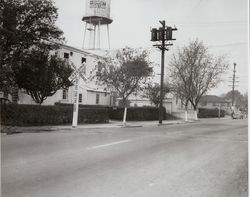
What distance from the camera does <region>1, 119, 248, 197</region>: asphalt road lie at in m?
7.33

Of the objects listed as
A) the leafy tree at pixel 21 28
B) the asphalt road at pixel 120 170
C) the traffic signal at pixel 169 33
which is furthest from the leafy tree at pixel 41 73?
the asphalt road at pixel 120 170

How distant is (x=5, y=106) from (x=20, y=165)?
1430cm

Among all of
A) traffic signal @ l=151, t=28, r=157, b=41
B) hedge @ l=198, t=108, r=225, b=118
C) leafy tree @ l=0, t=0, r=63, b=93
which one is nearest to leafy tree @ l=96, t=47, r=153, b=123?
traffic signal @ l=151, t=28, r=157, b=41

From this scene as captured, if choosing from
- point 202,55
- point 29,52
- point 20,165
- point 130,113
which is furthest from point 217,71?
point 20,165

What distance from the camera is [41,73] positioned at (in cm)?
2914

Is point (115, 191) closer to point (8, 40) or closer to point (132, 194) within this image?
point (132, 194)

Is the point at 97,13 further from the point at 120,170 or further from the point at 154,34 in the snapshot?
the point at 120,170

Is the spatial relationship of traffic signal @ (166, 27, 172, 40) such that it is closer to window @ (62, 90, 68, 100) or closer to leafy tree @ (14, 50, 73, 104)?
leafy tree @ (14, 50, 73, 104)

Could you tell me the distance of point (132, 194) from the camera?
277 inches

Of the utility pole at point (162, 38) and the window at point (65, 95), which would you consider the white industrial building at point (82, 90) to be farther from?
the utility pole at point (162, 38)

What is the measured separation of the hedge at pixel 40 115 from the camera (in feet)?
76.8

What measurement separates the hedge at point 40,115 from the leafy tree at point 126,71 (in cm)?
507

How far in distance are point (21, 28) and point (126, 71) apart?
12.9 meters

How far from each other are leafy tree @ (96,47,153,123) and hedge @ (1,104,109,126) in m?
5.07
